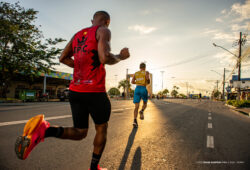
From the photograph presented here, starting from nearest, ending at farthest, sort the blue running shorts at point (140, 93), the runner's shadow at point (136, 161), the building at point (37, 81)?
the runner's shadow at point (136, 161), the blue running shorts at point (140, 93), the building at point (37, 81)

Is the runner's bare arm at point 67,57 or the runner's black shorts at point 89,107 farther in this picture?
the runner's bare arm at point 67,57

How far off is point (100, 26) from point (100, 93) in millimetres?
775

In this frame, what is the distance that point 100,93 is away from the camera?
1.83 m

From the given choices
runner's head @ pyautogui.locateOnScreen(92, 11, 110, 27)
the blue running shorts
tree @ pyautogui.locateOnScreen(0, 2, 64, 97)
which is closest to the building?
tree @ pyautogui.locateOnScreen(0, 2, 64, 97)

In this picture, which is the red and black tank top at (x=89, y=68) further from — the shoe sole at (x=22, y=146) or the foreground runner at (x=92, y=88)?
the shoe sole at (x=22, y=146)

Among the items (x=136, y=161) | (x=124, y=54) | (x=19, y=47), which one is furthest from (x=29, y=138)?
(x=19, y=47)

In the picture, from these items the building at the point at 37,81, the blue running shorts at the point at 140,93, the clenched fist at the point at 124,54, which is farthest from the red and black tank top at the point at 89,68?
the building at the point at 37,81

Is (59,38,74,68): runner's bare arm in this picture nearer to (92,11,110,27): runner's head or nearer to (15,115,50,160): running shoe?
(92,11,110,27): runner's head

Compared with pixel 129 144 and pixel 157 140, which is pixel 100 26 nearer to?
pixel 129 144

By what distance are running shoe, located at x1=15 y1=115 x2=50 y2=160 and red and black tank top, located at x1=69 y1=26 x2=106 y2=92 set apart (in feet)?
1.68

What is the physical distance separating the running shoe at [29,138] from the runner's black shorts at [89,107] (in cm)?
37

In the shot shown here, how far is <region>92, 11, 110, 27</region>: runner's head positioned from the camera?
2039mm

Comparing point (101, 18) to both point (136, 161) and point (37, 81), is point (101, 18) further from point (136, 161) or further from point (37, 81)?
point (37, 81)

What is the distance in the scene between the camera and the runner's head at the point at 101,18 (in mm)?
2039
